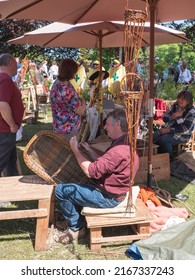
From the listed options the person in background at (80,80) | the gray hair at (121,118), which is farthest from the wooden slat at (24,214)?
the person in background at (80,80)

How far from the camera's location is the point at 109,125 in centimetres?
312

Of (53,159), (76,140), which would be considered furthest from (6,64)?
(76,140)

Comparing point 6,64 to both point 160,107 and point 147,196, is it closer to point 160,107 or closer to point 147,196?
point 147,196

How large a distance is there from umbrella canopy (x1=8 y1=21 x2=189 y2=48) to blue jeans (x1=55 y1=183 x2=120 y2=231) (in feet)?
11.7

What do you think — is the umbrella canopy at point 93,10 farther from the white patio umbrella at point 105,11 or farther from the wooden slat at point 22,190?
the wooden slat at point 22,190

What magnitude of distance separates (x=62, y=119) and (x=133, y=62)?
2.22 meters

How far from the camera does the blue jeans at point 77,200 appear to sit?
3.18 metres

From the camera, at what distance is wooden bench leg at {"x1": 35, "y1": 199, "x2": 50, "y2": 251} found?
3201mm

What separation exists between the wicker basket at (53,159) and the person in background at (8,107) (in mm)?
554

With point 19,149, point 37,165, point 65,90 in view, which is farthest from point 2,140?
point 19,149

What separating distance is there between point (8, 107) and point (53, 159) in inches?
29.7

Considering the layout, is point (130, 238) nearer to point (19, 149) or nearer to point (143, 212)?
point (143, 212)

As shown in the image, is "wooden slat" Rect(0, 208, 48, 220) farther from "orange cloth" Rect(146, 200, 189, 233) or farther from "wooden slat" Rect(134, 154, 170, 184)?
"wooden slat" Rect(134, 154, 170, 184)

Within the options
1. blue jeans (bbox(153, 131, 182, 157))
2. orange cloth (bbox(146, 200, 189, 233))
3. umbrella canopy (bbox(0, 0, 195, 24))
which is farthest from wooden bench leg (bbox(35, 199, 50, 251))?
blue jeans (bbox(153, 131, 182, 157))
